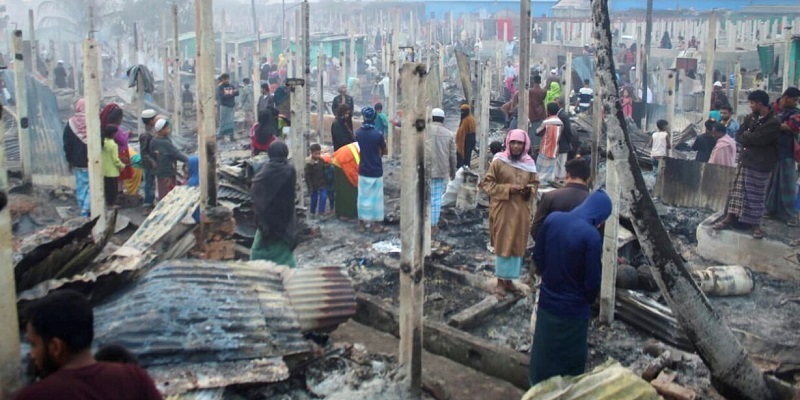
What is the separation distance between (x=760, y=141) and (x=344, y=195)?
17.4 feet

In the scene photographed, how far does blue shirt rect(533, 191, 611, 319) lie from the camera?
170 inches

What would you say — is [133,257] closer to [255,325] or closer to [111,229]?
[111,229]

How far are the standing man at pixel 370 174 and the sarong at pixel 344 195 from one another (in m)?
0.43

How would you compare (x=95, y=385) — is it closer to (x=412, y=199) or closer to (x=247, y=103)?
(x=412, y=199)

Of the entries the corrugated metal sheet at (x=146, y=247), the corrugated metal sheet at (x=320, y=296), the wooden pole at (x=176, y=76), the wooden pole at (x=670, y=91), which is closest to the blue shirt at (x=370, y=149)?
the corrugated metal sheet at (x=146, y=247)

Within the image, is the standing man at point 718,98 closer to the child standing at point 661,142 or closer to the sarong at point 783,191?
the child standing at point 661,142

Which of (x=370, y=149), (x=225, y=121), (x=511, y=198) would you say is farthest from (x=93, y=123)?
(x=225, y=121)

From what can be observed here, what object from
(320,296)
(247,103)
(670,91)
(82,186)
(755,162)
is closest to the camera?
(320,296)

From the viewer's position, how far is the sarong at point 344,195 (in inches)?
399

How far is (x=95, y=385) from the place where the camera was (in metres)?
2.53

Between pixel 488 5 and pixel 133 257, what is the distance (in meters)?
49.9

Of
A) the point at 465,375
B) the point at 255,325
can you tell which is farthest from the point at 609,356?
the point at 255,325

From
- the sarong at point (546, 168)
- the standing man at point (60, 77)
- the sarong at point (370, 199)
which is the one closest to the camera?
the sarong at point (370, 199)

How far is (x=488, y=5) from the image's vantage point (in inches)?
2047
